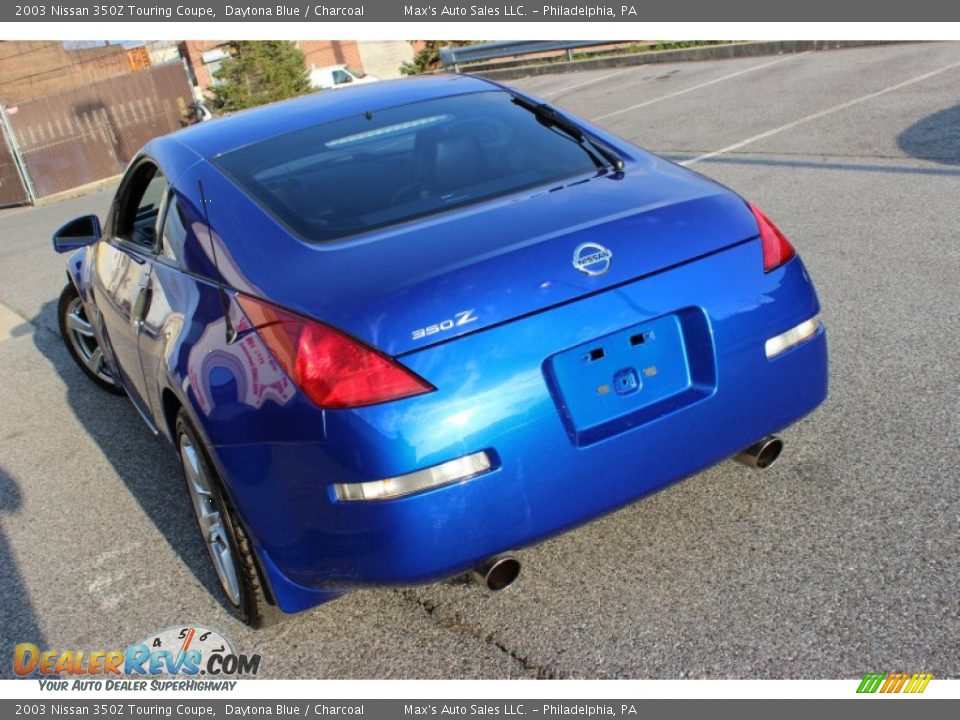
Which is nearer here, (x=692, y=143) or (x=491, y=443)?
(x=491, y=443)

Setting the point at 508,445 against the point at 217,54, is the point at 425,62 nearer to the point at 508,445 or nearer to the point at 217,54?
the point at 508,445

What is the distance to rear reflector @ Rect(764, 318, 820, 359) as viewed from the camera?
3121 millimetres

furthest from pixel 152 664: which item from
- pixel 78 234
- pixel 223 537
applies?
pixel 78 234

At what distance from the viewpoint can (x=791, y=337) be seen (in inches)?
126

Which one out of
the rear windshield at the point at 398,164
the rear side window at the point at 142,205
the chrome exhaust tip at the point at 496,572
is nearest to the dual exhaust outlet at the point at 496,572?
the chrome exhaust tip at the point at 496,572

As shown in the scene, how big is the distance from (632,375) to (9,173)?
25.3m

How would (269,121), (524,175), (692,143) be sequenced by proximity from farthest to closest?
(692,143) → (269,121) → (524,175)

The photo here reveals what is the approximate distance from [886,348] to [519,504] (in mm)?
2668

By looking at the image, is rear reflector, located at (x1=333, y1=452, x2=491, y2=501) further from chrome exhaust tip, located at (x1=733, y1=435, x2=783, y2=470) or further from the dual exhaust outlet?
chrome exhaust tip, located at (x1=733, y1=435, x2=783, y2=470)

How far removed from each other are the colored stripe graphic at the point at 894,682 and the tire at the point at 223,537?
69.2 inches

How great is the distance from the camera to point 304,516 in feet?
9.50

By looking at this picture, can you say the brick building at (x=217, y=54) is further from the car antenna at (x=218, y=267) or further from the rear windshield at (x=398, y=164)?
the car antenna at (x=218, y=267)
